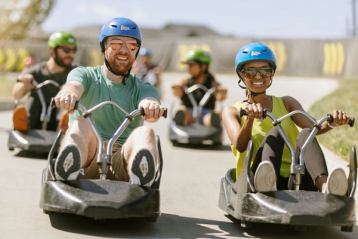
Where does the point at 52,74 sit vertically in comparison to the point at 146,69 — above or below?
below

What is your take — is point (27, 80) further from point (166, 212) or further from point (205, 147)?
point (166, 212)

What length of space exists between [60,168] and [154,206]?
2.17ft

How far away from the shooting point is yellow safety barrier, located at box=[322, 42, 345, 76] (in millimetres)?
33000

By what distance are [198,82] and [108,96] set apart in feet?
19.7

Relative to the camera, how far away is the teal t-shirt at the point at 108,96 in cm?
617

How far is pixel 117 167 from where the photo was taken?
19.3 feet

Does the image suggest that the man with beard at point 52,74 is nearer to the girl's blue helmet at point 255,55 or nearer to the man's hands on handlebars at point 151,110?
the girl's blue helmet at point 255,55

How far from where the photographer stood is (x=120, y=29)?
20.6 feet

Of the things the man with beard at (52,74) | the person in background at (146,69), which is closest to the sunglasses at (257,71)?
the man with beard at (52,74)

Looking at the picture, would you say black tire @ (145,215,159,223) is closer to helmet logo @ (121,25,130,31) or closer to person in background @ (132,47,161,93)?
helmet logo @ (121,25,130,31)

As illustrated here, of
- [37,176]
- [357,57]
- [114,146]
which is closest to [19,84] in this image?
[37,176]

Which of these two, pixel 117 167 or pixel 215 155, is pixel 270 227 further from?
pixel 215 155

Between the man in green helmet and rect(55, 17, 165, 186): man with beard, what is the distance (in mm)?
5544

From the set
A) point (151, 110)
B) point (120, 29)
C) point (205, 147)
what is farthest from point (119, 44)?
point (205, 147)
